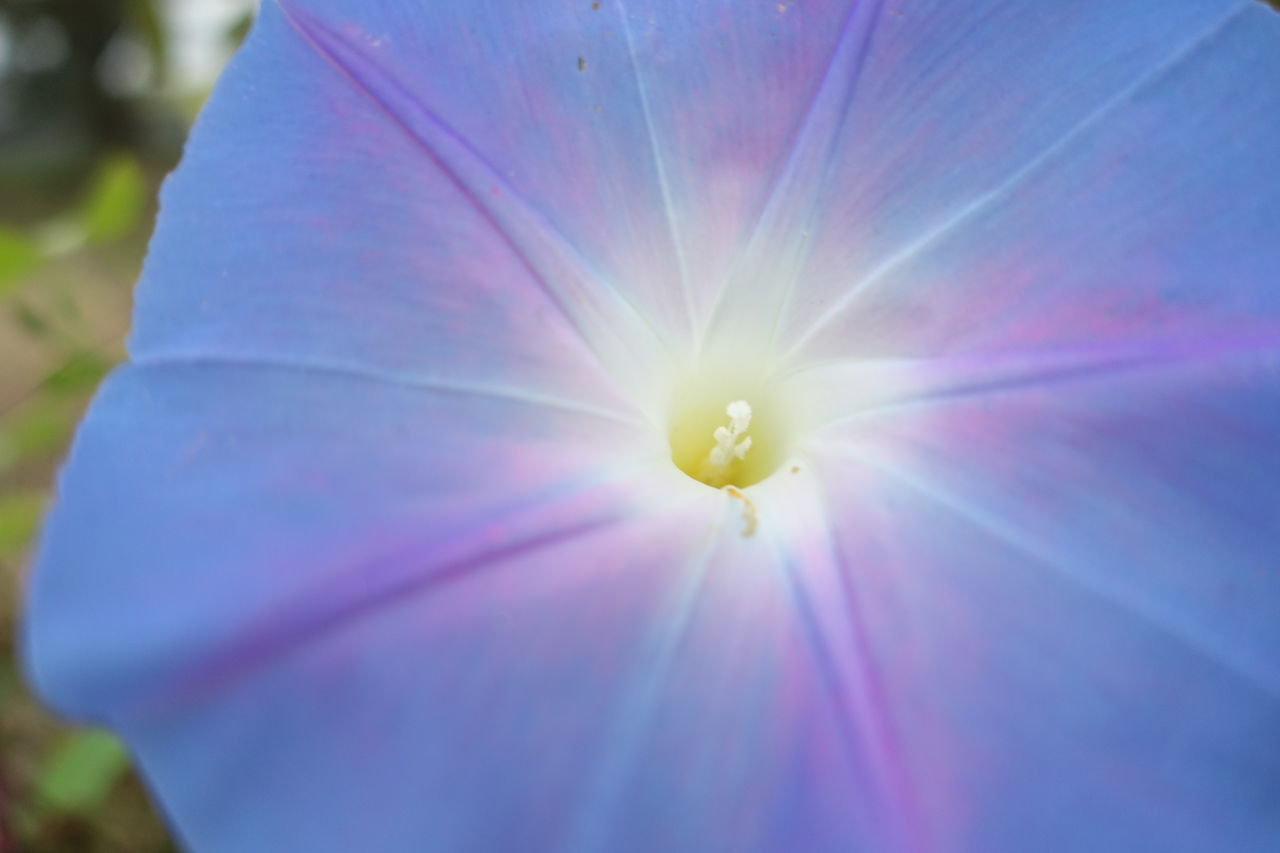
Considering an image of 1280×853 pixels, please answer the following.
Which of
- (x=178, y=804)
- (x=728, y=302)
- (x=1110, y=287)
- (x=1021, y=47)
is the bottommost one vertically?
(x=178, y=804)

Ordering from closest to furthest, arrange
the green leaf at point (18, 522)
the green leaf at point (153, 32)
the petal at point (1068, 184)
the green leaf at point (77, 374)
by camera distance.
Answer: the petal at point (1068, 184), the green leaf at point (77, 374), the green leaf at point (18, 522), the green leaf at point (153, 32)

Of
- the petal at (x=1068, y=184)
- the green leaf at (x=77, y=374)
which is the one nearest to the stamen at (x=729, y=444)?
the petal at (x=1068, y=184)

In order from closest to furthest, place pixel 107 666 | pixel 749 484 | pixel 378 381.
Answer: pixel 107 666 < pixel 378 381 < pixel 749 484

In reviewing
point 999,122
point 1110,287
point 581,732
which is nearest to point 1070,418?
point 1110,287

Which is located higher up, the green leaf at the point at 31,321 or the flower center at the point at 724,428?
the flower center at the point at 724,428

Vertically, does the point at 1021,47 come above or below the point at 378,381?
above

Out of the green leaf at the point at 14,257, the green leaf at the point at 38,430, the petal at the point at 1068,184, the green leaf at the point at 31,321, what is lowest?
the green leaf at the point at 38,430

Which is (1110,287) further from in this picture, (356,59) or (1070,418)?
(356,59)

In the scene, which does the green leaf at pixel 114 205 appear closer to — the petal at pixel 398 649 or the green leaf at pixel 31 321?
the green leaf at pixel 31 321

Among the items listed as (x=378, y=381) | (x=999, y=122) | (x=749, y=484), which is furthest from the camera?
(x=749, y=484)
